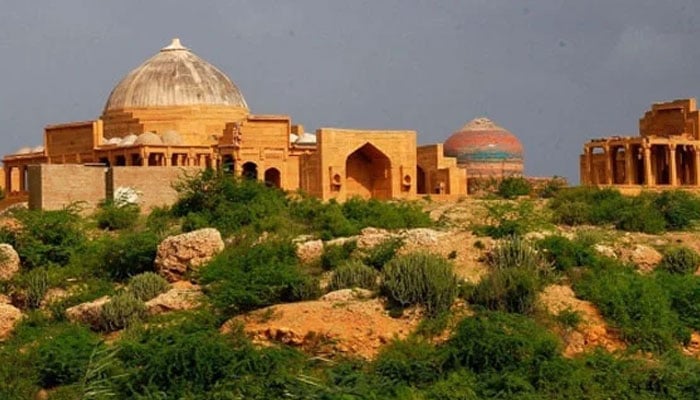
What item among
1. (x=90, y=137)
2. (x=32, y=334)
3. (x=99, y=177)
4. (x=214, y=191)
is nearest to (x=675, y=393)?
(x=32, y=334)

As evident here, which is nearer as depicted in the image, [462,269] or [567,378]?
[567,378]

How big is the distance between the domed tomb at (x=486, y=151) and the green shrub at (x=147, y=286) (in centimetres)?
2412

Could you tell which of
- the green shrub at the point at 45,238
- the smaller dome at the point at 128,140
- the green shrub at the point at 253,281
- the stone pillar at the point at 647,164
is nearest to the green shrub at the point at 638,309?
the green shrub at the point at 253,281

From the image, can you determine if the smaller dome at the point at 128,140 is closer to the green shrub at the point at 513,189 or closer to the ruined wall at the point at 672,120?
the green shrub at the point at 513,189

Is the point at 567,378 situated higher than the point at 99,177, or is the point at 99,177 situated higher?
the point at 99,177

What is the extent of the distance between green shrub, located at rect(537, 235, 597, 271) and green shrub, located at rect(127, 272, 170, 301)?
611 cm

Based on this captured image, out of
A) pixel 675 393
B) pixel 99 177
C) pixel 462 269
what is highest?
pixel 99 177

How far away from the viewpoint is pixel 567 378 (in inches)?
749

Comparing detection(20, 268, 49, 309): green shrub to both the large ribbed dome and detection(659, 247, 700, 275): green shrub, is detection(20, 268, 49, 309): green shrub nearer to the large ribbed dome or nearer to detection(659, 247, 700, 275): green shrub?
detection(659, 247, 700, 275): green shrub

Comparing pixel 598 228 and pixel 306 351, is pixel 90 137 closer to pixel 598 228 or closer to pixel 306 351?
pixel 598 228

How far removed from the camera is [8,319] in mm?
22766

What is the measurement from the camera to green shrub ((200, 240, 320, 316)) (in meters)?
21.6

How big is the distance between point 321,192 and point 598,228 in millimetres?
8156

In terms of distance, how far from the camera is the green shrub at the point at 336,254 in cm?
2366
